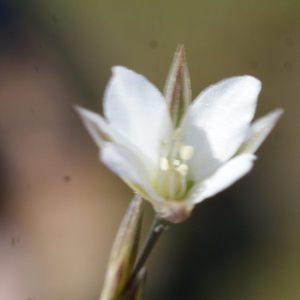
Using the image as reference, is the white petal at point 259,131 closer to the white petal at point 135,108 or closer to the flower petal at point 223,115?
the flower petal at point 223,115

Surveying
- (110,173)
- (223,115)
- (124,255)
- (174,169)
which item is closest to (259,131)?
(223,115)

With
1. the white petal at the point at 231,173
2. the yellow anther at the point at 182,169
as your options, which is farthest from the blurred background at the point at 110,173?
the white petal at the point at 231,173

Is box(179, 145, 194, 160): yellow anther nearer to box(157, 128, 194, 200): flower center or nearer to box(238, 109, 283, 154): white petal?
box(157, 128, 194, 200): flower center

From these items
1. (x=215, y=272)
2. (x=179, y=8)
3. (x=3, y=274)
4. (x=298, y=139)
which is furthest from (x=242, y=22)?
(x=3, y=274)

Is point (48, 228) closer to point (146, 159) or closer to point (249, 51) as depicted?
point (146, 159)

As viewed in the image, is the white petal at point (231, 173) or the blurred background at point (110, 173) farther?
the blurred background at point (110, 173)

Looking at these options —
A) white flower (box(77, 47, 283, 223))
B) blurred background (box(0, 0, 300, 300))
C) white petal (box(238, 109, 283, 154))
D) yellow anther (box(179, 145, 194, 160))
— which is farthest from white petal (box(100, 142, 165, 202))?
blurred background (box(0, 0, 300, 300))
